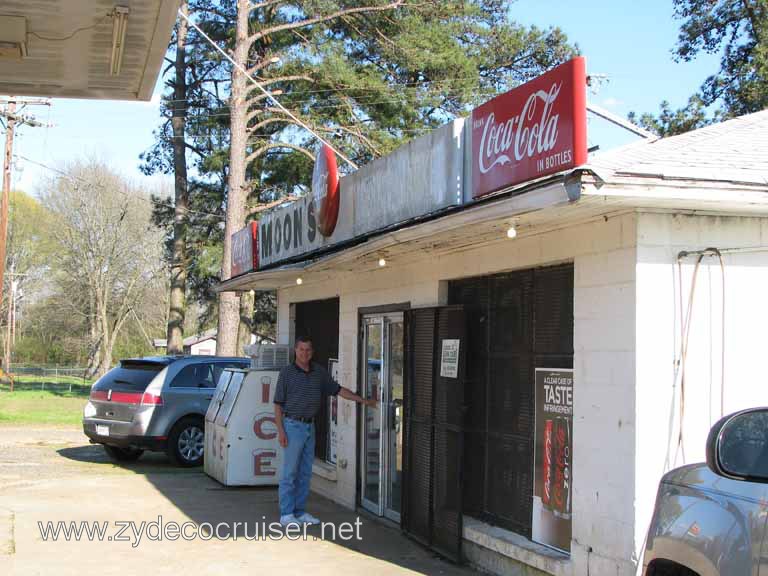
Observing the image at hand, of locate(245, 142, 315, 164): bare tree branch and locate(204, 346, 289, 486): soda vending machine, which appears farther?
locate(245, 142, 315, 164): bare tree branch

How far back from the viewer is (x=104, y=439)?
49.7ft

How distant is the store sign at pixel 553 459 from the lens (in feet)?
23.1

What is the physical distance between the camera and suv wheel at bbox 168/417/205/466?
49.3ft

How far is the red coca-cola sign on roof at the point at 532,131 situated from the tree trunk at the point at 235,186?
16.5 m

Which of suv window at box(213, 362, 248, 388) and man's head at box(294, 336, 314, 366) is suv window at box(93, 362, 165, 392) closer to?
suv window at box(213, 362, 248, 388)

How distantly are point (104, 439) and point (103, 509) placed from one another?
463 cm

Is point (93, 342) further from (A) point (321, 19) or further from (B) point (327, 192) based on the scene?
(B) point (327, 192)

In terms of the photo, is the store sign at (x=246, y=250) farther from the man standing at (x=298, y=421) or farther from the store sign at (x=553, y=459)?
the store sign at (x=553, y=459)

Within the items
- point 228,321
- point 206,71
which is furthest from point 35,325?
point 228,321

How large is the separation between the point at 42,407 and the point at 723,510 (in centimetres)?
2806

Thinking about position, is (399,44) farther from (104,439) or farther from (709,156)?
(709,156)

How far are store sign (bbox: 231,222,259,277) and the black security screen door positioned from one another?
6784 mm

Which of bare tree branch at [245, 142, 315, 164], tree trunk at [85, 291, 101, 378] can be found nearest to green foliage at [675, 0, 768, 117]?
bare tree branch at [245, 142, 315, 164]

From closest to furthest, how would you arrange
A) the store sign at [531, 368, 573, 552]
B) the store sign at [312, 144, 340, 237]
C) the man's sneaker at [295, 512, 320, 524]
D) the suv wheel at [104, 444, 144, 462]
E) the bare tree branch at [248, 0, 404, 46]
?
the store sign at [531, 368, 573, 552]
the man's sneaker at [295, 512, 320, 524]
the store sign at [312, 144, 340, 237]
the suv wheel at [104, 444, 144, 462]
the bare tree branch at [248, 0, 404, 46]
